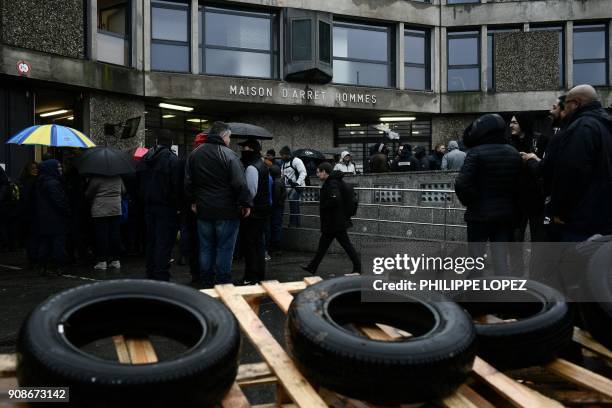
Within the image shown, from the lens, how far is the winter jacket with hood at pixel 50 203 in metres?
8.45

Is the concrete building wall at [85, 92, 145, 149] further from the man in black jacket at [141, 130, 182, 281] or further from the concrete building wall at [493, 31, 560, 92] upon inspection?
the concrete building wall at [493, 31, 560, 92]

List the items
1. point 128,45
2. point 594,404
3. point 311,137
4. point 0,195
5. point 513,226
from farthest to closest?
point 311,137 → point 128,45 → point 0,195 → point 513,226 → point 594,404

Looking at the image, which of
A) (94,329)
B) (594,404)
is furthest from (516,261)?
(94,329)

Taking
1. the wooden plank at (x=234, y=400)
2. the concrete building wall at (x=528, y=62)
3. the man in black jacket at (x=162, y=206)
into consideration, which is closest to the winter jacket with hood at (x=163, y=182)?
the man in black jacket at (x=162, y=206)

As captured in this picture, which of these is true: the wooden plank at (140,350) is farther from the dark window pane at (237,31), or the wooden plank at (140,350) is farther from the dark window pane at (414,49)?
the dark window pane at (414,49)

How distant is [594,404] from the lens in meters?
2.67

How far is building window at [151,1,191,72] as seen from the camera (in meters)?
18.0

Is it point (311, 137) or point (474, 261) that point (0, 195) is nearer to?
point (474, 261)

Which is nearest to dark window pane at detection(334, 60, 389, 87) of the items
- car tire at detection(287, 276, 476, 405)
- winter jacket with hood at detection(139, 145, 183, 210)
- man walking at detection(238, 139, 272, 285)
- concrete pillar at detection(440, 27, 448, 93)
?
concrete pillar at detection(440, 27, 448, 93)

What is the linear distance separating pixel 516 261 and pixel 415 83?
1755 cm

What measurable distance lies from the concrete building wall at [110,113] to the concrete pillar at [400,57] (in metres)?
9.48

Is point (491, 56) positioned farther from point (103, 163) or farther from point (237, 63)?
point (103, 163)

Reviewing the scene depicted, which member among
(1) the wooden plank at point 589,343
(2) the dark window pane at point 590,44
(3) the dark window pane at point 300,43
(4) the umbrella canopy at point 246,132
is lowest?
(1) the wooden plank at point 589,343

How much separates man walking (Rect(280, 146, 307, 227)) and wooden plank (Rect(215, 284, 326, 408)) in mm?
8685
